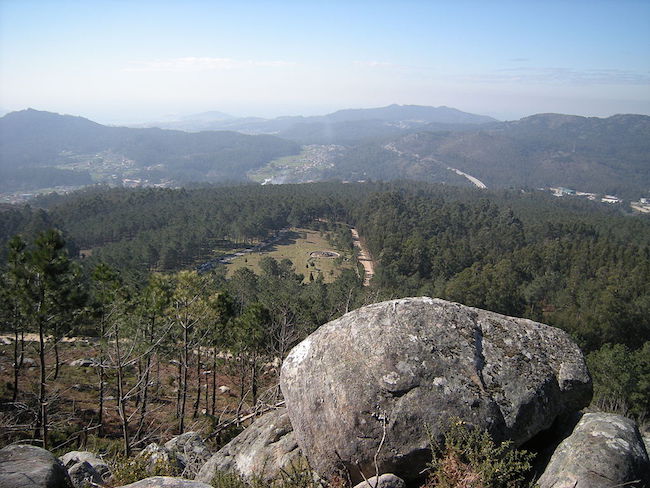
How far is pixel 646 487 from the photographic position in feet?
19.4

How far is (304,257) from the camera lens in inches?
3351

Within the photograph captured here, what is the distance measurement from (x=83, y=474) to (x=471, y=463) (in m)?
7.37

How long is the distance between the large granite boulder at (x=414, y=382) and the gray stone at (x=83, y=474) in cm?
421

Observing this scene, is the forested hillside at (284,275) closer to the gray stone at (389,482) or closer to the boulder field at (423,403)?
the boulder field at (423,403)

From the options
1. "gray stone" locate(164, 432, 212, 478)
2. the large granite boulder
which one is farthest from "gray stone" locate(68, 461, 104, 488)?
the large granite boulder

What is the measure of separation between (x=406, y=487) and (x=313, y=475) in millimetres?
1586

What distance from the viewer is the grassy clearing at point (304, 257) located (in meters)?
75.6

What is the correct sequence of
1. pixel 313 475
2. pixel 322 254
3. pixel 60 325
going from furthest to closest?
pixel 322 254, pixel 60 325, pixel 313 475

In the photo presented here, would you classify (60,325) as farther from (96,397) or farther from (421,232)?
(421,232)

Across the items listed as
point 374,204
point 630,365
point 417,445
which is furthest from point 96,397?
point 374,204

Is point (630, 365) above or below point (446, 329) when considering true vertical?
below

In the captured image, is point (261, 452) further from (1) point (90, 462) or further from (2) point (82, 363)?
(2) point (82, 363)

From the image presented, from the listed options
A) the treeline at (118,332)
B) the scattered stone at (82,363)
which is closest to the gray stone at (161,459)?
Result: the treeline at (118,332)

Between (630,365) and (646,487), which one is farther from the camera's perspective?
(630,365)
